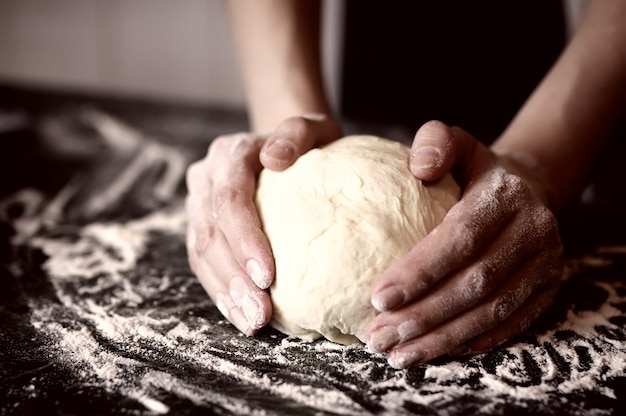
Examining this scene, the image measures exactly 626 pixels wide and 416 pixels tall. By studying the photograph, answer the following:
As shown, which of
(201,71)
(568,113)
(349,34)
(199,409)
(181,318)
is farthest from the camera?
(201,71)

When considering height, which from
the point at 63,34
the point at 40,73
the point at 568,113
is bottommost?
the point at 40,73

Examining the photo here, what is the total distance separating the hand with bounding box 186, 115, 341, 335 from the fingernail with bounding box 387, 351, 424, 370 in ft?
0.76

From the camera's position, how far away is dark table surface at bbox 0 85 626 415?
939 millimetres

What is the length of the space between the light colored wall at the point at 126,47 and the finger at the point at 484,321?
2.68m

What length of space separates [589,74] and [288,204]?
2.78 feet

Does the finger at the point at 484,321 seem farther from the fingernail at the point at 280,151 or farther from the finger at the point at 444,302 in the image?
the fingernail at the point at 280,151

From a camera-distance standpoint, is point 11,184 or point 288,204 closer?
point 288,204

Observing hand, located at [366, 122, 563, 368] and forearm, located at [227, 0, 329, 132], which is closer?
hand, located at [366, 122, 563, 368]

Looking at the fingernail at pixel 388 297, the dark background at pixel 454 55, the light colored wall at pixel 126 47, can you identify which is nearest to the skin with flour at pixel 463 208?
the fingernail at pixel 388 297

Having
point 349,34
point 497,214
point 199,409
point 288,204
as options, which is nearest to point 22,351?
point 199,409

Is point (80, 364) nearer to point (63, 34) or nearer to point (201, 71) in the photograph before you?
point (201, 71)

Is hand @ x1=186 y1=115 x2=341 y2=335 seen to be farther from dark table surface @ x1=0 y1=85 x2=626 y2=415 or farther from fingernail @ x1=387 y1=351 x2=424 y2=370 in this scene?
fingernail @ x1=387 y1=351 x2=424 y2=370

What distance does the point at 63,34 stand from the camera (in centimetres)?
389

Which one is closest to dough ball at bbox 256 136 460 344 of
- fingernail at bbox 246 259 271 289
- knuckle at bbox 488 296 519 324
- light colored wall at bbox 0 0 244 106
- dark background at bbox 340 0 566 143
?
fingernail at bbox 246 259 271 289
